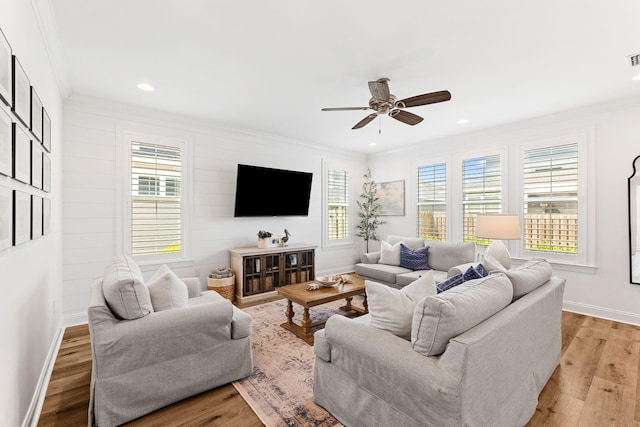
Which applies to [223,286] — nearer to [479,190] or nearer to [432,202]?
[432,202]

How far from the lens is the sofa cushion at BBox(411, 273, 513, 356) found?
4.72 feet

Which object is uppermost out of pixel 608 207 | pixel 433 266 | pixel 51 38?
pixel 51 38

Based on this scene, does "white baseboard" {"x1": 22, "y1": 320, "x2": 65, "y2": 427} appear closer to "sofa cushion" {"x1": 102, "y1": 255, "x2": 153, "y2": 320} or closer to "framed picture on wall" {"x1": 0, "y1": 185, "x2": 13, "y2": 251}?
"sofa cushion" {"x1": 102, "y1": 255, "x2": 153, "y2": 320}

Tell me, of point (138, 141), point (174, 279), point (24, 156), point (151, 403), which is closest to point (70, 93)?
point (138, 141)

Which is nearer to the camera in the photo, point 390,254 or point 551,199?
point 551,199

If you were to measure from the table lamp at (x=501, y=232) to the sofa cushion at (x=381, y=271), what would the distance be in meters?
1.23

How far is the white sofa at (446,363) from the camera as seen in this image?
1364mm

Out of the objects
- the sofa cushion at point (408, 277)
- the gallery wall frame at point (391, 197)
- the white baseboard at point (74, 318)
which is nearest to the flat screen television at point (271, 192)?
the gallery wall frame at point (391, 197)

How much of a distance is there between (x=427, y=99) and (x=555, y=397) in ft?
8.36

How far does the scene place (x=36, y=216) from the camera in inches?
77.7

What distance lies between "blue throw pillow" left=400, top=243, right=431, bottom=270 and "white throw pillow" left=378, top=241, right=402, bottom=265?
0.08 metres

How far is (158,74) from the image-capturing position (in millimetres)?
2934

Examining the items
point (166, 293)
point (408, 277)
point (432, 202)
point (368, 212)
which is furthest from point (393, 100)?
point (368, 212)

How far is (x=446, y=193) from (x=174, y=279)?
4.58 m
